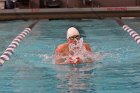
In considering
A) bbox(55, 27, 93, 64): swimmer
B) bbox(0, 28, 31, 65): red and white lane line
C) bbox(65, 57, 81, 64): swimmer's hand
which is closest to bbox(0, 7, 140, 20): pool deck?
bbox(0, 28, 31, 65): red and white lane line

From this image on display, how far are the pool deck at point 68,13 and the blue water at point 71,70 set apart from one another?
19.0ft

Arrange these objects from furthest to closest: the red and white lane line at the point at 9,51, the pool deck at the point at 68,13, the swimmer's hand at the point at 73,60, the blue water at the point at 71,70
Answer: the pool deck at the point at 68,13 → the red and white lane line at the point at 9,51 → the swimmer's hand at the point at 73,60 → the blue water at the point at 71,70

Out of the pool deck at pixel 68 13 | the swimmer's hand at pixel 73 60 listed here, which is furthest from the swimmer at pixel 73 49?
the pool deck at pixel 68 13

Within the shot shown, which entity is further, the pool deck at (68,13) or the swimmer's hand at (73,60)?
the pool deck at (68,13)

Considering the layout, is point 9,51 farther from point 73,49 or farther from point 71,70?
point 71,70

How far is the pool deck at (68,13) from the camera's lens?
16547 mm

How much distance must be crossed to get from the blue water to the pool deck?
19.0 feet

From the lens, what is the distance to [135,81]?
18.6 feet

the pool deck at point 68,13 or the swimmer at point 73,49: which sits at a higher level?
the swimmer at point 73,49

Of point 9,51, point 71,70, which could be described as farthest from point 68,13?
point 71,70

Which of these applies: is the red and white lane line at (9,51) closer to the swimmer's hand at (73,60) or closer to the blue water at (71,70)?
the blue water at (71,70)

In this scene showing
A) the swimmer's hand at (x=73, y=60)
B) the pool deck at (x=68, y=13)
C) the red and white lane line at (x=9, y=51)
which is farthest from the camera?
the pool deck at (x=68, y=13)

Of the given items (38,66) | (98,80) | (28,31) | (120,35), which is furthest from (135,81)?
(28,31)

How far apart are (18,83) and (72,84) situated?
2.25 feet
